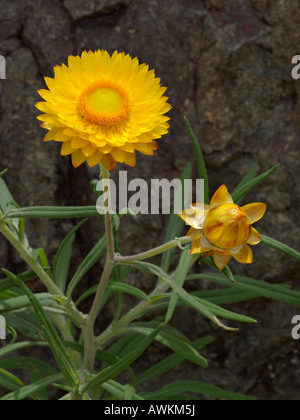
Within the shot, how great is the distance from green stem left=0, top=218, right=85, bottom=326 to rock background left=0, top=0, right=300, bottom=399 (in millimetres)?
380

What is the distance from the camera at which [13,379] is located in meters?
1.49

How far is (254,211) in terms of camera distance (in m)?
1.10

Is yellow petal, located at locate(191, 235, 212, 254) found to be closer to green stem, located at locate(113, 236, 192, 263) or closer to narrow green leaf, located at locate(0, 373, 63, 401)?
green stem, located at locate(113, 236, 192, 263)

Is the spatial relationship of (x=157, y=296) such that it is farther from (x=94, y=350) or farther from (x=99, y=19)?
(x=99, y=19)

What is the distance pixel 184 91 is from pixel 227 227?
818 millimetres

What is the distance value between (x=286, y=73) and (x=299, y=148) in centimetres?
23

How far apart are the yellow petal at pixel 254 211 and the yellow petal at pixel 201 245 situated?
105 millimetres

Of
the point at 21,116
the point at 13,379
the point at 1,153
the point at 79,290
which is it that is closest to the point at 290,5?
the point at 21,116

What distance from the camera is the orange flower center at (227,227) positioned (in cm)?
101

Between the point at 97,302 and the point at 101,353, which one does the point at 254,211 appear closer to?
the point at 97,302

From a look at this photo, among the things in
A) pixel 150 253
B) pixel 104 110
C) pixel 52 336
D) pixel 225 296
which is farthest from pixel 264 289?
pixel 104 110

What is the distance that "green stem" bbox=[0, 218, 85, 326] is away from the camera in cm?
135

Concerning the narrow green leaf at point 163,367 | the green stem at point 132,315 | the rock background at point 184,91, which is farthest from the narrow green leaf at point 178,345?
the rock background at point 184,91

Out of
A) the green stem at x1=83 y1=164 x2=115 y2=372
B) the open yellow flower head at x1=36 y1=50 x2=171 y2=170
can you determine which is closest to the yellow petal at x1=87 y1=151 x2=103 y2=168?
the open yellow flower head at x1=36 y1=50 x2=171 y2=170
